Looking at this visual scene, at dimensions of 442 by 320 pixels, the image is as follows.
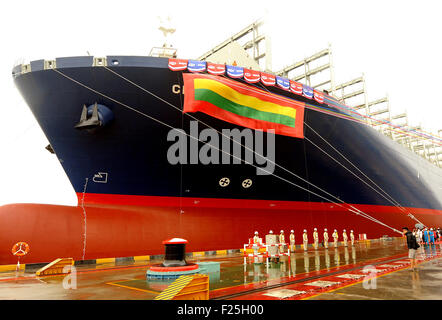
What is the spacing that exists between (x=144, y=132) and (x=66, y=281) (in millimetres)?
6922

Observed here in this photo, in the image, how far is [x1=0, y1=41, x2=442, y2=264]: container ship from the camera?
39.4 ft

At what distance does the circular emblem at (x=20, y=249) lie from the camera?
420 inches

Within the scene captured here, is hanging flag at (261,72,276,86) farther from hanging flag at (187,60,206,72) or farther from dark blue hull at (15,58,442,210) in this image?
hanging flag at (187,60,206,72)

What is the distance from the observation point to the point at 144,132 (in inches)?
524

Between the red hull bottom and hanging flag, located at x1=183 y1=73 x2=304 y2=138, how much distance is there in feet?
15.0

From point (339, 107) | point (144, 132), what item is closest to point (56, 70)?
point (144, 132)

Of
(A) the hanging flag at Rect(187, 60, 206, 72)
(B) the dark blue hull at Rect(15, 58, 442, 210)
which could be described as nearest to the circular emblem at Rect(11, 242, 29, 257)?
(B) the dark blue hull at Rect(15, 58, 442, 210)

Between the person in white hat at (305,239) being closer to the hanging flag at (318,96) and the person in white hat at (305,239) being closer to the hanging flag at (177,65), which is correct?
the hanging flag at (318,96)

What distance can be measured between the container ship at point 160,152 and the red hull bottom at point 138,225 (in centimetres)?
5

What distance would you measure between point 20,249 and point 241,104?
10483 mm

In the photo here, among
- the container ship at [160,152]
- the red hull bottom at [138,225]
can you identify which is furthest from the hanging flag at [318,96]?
the red hull bottom at [138,225]

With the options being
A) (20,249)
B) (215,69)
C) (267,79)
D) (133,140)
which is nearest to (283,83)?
(267,79)

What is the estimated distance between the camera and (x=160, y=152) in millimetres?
13625
